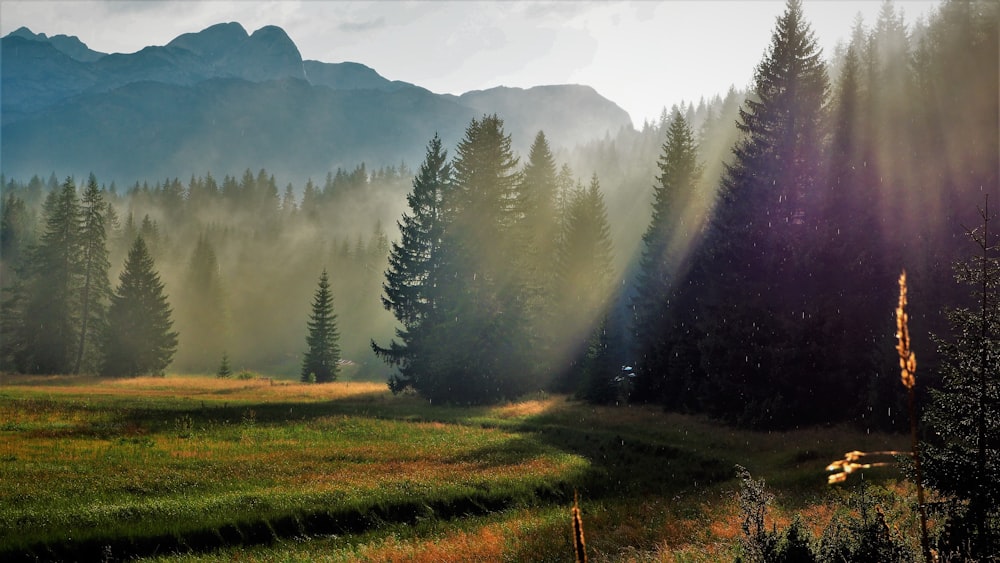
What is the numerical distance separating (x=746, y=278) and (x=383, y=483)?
1050 inches

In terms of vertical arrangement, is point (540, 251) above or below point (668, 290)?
above

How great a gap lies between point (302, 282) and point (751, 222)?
108 meters

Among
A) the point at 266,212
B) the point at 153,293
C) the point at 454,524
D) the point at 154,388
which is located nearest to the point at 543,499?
the point at 454,524

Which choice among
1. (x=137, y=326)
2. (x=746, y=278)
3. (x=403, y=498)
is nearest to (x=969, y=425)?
(x=403, y=498)

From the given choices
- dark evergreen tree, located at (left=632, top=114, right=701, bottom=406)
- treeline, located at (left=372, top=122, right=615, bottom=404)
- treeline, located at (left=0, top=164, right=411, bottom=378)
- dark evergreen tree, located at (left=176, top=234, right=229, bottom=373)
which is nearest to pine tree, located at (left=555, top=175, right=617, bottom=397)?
treeline, located at (left=372, top=122, right=615, bottom=404)

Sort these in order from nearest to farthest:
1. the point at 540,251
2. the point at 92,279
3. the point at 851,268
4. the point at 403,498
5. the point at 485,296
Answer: the point at 403,498
the point at 851,268
the point at 485,296
the point at 540,251
the point at 92,279

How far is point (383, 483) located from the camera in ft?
69.6

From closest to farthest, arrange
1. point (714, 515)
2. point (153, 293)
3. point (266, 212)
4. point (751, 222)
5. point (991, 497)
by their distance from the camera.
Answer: point (991, 497)
point (714, 515)
point (751, 222)
point (153, 293)
point (266, 212)

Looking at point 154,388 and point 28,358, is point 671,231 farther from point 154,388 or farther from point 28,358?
point 28,358

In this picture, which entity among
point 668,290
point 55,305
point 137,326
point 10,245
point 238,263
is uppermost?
point 238,263

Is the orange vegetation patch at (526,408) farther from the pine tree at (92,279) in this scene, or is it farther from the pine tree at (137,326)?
the pine tree at (92,279)

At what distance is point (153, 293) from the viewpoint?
2879 inches

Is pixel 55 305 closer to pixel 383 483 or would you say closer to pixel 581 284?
pixel 581 284

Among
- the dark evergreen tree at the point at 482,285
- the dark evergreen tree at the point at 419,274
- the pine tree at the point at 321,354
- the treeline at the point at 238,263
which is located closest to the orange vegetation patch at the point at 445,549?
the dark evergreen tree at the point at 482,285
